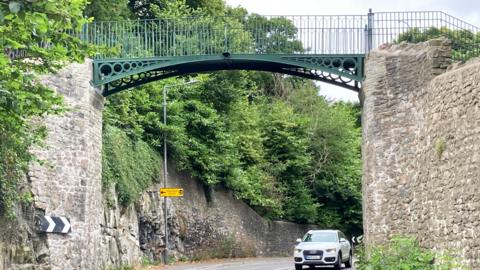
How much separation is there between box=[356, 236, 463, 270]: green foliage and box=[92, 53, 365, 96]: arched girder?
5713 mm

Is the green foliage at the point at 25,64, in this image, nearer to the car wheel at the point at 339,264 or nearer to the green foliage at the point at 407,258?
the green foliage at the point at 407,258

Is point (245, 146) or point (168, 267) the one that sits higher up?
point (245, 146)

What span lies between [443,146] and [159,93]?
849 inches

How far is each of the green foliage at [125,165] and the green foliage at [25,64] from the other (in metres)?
6.45

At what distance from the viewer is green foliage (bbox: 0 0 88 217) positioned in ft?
26.3

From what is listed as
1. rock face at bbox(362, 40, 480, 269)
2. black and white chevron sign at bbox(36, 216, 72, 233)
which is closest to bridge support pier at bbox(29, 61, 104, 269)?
black and white chevron sign at bbox(36, 216, 72, 233)

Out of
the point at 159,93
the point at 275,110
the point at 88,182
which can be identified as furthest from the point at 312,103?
the point at 88,182

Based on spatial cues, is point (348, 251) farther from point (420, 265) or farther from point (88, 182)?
point (420, 265)

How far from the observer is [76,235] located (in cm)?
1931

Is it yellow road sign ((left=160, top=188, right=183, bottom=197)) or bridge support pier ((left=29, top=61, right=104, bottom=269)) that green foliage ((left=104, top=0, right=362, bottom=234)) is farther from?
bridge support pier ((left=29, top=61, right=104, bottom=269))

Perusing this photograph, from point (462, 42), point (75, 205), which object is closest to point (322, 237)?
point (75, 205)

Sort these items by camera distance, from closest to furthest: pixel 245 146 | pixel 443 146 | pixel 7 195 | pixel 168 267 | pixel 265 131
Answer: pixel 443 146
pixel 7 195
pixel 168 267
pixel 245 146
pixel 265 131

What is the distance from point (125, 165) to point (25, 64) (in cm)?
1299

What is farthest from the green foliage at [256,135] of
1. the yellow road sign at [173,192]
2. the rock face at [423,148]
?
the rock face at [423,148]
